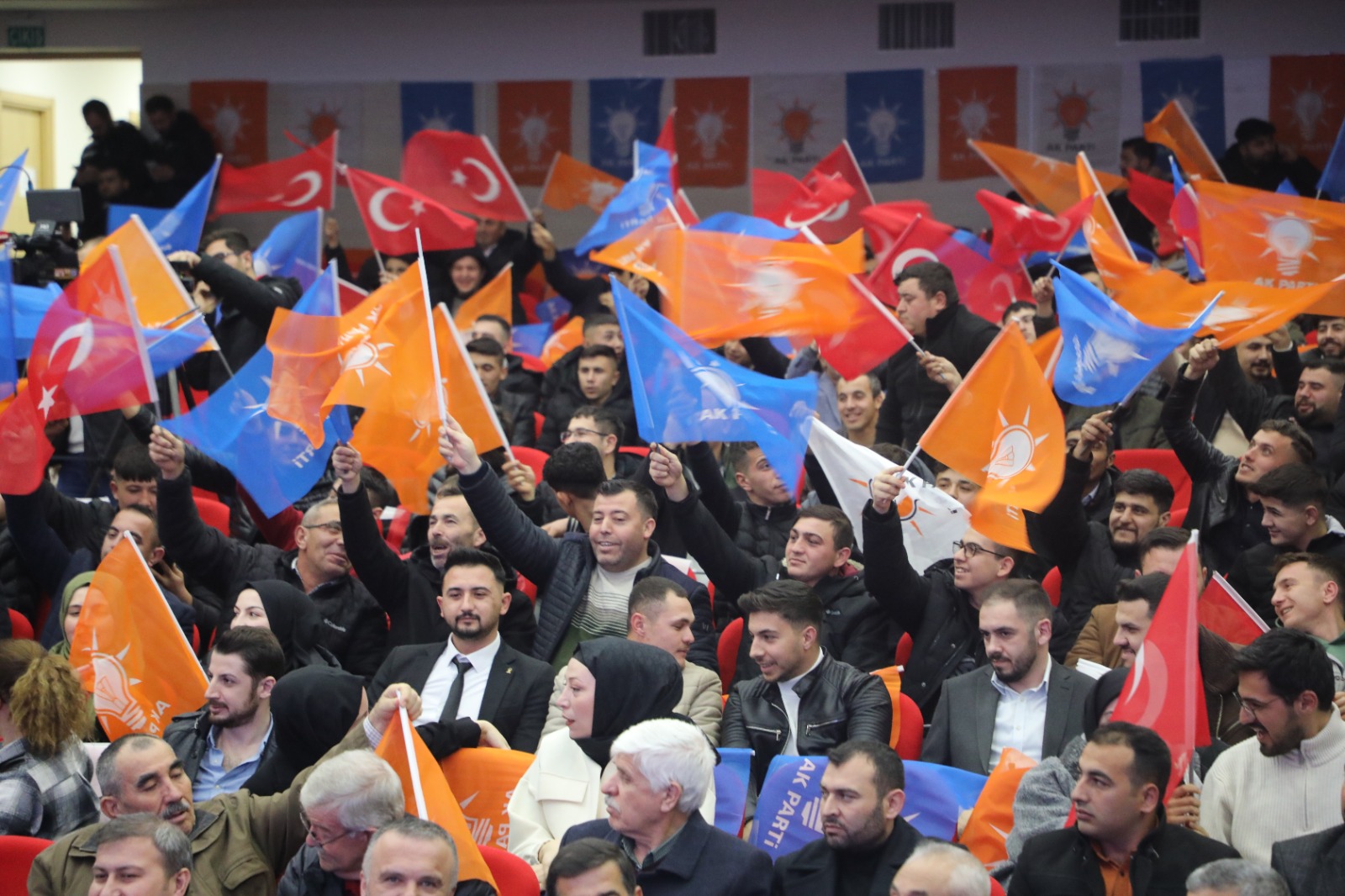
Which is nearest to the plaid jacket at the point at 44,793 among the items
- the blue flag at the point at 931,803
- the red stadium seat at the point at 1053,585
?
the blue flag at the point at 931,803

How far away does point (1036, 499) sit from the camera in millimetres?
6043

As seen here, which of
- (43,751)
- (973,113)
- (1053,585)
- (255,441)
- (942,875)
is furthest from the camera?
(973,113)

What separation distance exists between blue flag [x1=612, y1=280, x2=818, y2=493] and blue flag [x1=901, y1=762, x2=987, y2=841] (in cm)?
164

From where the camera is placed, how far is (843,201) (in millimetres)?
10609

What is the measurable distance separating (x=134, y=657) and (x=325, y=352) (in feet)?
5.75

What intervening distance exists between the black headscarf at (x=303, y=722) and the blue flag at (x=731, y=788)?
1.25 m

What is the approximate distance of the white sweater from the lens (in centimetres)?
461

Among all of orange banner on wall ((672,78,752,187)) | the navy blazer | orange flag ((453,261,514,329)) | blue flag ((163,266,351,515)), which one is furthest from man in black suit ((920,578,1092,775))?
orange banner on wall ((672,78,752,187))

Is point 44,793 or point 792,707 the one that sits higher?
point 792,707

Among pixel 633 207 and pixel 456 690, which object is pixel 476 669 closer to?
pixel 456 690

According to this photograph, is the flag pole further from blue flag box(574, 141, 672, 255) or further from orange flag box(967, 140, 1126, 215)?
orange flag box(967, 140, 1126, 215)

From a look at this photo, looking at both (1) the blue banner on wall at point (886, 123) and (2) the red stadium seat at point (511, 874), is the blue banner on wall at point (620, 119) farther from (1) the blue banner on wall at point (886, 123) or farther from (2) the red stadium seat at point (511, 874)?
(2) the red stadium seat at point (511, 874)

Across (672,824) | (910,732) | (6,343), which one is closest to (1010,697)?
(910,732)

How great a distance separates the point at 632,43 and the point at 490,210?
4.44 m
